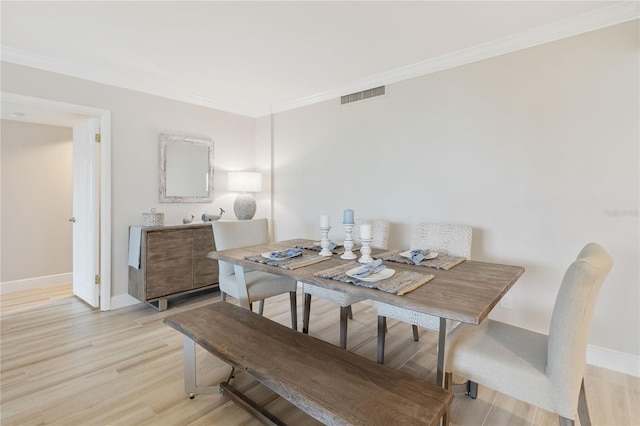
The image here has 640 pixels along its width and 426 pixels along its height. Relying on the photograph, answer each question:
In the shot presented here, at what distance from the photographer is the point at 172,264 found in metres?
3.19

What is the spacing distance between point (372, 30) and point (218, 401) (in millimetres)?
2636

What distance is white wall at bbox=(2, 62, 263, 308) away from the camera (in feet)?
9.07

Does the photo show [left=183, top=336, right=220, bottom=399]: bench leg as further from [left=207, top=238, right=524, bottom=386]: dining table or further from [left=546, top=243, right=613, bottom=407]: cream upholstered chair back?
[left=546, top=243, right=613, bottom=407]: cream upholstered chair back

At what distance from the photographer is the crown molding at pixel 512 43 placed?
6.61ft

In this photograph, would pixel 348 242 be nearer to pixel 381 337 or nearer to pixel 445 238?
pixel 381 337

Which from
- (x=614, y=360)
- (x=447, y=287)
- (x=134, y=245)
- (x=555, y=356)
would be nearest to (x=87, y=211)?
(x=134, y=245)

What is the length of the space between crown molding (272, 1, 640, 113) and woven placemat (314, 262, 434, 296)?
1.99 m

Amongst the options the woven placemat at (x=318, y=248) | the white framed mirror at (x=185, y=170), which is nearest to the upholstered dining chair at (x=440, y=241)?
the woven placemat at (x=318, y=248)

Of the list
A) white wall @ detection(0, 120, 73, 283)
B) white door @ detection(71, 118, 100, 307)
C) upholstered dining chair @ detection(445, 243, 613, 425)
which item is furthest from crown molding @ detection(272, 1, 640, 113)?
white wall @ detection(0, 120, 73, 283)

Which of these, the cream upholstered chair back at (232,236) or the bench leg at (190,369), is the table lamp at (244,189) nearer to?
the cream upholstered chair back at (232,236)

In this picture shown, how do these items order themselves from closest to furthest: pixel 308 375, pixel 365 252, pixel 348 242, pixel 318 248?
1. pixel 308 375
2. pixel 365 252
3. pixel 348 242
4. pixel 318 248

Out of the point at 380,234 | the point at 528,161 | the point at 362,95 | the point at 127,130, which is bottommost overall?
the point at 380,234

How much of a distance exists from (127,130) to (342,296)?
278 cm

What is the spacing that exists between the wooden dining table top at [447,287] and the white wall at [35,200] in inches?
130
